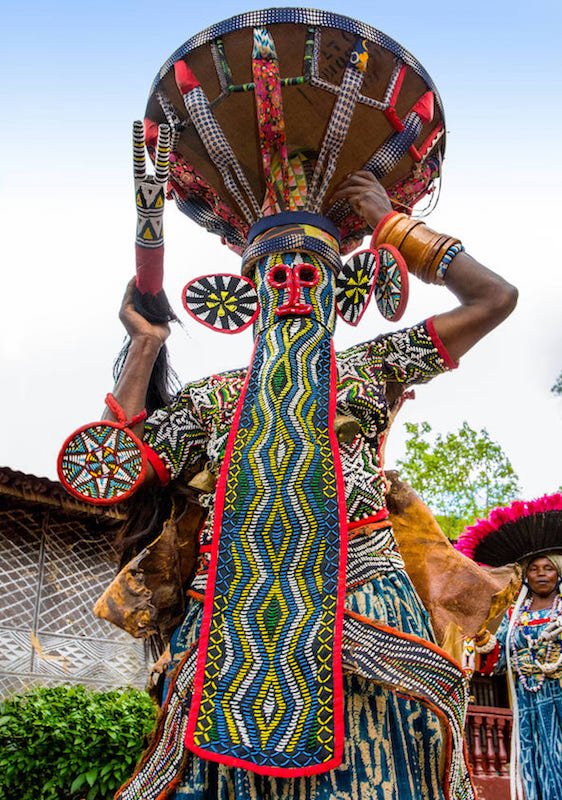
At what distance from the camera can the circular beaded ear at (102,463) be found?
9.20ft

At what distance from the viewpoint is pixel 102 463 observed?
2855 millimetres

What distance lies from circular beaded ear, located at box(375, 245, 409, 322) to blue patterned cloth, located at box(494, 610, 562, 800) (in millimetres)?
3762

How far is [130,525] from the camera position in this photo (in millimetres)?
3336

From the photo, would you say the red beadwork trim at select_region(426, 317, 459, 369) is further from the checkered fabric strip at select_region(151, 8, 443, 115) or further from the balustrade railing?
the balustrade railing

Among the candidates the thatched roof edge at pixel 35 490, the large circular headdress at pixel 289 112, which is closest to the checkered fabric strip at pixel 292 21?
the large circular headdress at pixel 289 112

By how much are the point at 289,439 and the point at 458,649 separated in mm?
942

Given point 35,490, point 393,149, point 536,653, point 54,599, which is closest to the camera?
point 393,149

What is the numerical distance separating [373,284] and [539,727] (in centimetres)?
407

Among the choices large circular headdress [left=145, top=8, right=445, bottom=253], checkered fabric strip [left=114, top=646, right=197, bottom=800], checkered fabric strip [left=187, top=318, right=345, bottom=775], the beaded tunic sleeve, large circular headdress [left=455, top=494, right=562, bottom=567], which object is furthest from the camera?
large circular headdress [left=455, top=494, right=562, bottom=567]

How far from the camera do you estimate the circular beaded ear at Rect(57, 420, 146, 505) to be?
280 cm

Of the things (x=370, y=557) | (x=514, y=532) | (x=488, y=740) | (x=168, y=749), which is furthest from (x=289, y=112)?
(x=488, y=740)

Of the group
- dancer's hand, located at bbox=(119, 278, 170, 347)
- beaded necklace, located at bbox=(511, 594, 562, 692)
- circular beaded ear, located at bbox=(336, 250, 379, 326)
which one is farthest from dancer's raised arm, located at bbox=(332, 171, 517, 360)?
beaded necklace, located at bbox=(511, 594, 562, 692)

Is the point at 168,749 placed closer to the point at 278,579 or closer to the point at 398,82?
the point at 278,579

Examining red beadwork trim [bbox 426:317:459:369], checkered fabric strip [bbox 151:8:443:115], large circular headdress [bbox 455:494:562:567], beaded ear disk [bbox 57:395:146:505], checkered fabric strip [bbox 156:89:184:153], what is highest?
checkered fabric strip [bbox 151:8:443:115]
